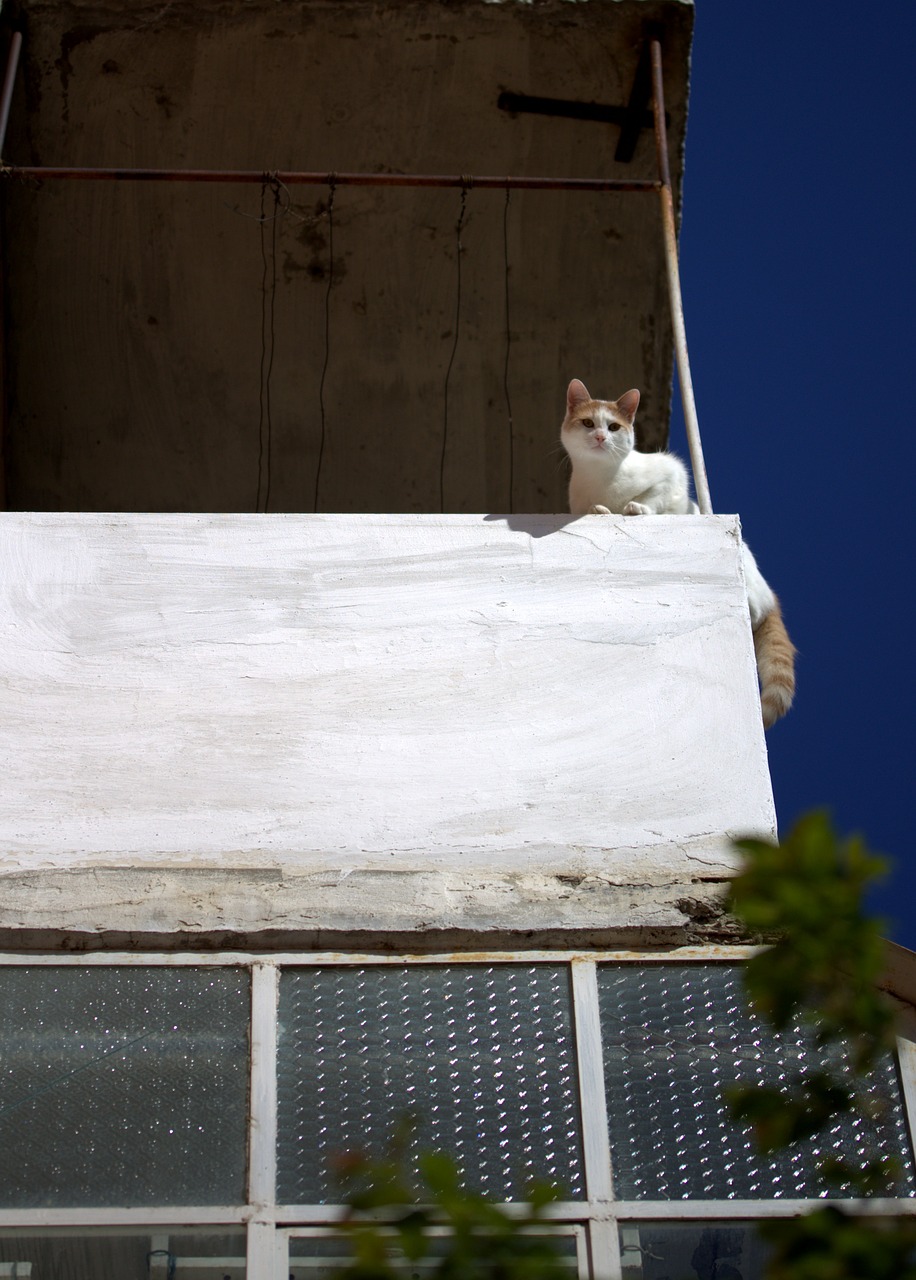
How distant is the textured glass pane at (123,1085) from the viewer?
144 inches

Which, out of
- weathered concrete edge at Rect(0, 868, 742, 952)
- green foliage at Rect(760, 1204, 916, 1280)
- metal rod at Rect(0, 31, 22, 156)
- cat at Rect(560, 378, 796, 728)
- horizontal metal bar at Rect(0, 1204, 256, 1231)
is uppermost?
metal rod at Rect(0, 31, 22, 156)

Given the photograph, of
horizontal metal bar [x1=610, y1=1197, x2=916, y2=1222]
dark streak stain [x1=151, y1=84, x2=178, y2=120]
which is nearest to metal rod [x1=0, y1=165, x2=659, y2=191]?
dark streak stain [x1=151, y1=84, x2=178, y2=120]

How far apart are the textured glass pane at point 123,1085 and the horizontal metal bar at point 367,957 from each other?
28 millimetres

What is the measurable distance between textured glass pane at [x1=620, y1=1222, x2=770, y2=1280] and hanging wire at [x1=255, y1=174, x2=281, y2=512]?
527cm

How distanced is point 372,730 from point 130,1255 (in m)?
1.54

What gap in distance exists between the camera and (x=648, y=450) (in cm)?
802

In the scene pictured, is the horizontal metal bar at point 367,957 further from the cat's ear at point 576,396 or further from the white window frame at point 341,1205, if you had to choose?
the cat's ear at point 576,396

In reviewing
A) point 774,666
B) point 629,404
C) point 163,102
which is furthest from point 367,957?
point 163,102

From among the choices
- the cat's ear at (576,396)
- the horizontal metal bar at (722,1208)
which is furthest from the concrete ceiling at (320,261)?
the horizontal metal bar at (722,1208)

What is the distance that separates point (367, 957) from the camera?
158 inches

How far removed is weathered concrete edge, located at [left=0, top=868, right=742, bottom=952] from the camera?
13.1ft

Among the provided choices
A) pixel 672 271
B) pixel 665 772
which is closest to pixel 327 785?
pixel 665 772

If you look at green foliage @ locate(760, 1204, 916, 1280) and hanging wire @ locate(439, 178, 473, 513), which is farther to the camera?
hanging wire @ locate(439, 178, 473, 513)

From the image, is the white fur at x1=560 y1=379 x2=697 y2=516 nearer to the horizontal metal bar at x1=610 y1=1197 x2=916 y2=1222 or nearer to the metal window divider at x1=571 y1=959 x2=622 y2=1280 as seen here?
the metal window divider at x1=571 y1=959 x2=622 y2=1280
